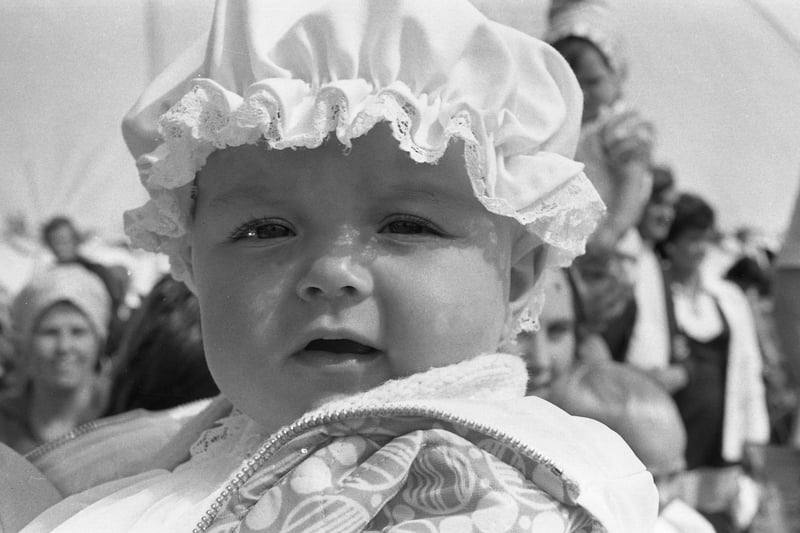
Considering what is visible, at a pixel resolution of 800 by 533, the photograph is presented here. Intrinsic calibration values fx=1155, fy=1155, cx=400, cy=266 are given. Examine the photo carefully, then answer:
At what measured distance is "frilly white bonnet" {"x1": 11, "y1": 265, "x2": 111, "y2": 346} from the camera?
68.4 inches

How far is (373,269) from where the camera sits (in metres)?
0.90

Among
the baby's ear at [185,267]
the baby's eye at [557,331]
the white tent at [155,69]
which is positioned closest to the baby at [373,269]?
the baby's ear at [185,267]

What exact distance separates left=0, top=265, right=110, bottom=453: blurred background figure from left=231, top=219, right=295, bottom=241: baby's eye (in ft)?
2.28

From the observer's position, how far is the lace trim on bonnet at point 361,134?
2.90ft

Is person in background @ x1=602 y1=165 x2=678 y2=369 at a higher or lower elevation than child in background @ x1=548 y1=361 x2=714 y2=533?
lower

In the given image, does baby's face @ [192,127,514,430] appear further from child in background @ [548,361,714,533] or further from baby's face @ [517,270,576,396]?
baby's face @ [517,270,576,396]

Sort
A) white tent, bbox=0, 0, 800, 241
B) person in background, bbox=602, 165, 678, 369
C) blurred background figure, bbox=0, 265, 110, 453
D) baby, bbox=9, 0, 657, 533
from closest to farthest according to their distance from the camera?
baby, bbox=9, 0, 657, 533 < white tent, bbox=0, 0, 800, 241 < blurred background figure, bbox=0, 265, 110, 453 < person in background, bbox=602, 165, 678, 369

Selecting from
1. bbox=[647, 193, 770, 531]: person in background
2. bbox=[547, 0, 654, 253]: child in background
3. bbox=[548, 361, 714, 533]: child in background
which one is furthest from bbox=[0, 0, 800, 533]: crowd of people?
bbox=[647, 193, 770, 531]: person in background

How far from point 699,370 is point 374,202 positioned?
2.07 metres

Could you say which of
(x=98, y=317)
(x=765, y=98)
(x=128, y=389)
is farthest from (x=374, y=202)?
(x=98, y=317)

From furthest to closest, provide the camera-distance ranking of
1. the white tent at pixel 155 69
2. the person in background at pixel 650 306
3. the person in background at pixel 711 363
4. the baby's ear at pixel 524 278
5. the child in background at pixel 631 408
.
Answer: the person in background at pixel 711 363 → the person in background at pixel 650 306 → the child in background at pixel 631 408 → the white tent at pixel 155 69 → the baby's ear at pixel 524 278

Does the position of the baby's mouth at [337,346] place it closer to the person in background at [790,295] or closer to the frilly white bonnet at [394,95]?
the frilly white bonnet at [394,95]

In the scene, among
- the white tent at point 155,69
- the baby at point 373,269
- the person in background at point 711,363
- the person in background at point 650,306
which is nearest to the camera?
the baby at point 373,269

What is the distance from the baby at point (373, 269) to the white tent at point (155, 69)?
226 mm
